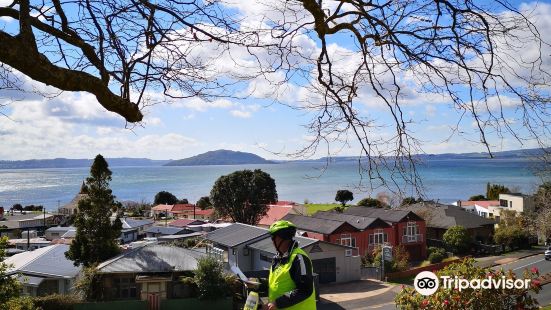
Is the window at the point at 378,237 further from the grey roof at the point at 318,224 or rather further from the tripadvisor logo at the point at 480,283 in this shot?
the tripadvisor logo at the point at 480,283

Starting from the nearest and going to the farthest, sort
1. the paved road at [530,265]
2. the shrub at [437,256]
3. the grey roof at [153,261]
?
the grey roof at [153,261]
the paved road at [530,265]
the shrub at [437,256]

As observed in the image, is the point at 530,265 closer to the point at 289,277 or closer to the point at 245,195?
the point at 245,195

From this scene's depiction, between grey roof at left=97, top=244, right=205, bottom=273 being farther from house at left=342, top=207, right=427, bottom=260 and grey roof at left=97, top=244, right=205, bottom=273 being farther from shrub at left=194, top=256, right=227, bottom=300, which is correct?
house at left=342, top=207, right=427, bottom=260

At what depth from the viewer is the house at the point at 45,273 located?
75.8 feet

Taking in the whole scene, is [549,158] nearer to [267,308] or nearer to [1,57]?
[267,308]

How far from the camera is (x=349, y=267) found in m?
28.0

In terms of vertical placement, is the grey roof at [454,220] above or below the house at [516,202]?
below

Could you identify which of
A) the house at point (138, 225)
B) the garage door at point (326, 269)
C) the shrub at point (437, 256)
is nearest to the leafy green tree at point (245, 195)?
the house at point (138, 225)

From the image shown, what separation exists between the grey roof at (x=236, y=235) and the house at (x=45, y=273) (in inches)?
333

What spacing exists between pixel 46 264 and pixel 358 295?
16339 millimetres

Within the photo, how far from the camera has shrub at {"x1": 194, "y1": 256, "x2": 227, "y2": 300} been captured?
20.0m

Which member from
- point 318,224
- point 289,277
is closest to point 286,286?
point 289,277

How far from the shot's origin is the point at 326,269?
89.8ft

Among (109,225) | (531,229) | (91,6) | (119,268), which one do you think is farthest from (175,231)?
(91,6)
